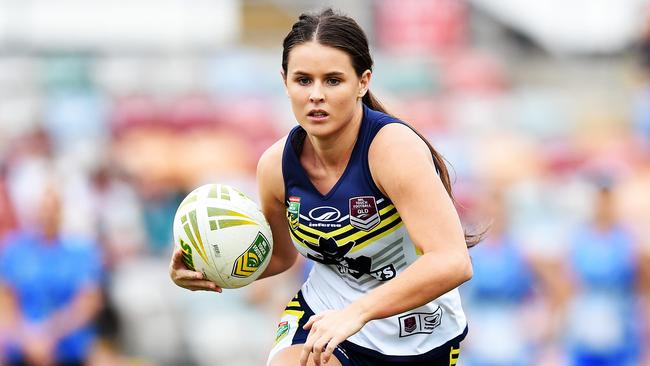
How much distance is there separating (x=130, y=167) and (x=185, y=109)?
4.94 feet

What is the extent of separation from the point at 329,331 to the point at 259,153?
7937mm

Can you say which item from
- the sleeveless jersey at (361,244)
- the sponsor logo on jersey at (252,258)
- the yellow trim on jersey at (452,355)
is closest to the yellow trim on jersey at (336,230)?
the sleeveless jersey at (361,244)

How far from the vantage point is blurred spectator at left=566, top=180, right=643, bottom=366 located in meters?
8.05

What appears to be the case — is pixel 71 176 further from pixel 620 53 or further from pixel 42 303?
pixel 620 53

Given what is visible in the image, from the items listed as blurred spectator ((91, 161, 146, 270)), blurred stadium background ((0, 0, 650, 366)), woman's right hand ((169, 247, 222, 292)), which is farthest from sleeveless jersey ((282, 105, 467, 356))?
blurred spectator ((91, 161, 146, 270))

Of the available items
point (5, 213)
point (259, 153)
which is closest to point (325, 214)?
point (5, 213)

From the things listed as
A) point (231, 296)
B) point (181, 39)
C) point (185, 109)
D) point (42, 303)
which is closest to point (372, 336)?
point (42, 303)

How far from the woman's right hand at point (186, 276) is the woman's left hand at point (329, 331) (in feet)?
2.35

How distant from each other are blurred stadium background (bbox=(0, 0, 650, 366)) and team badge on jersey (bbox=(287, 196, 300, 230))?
6.82 feet

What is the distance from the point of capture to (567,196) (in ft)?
35.0

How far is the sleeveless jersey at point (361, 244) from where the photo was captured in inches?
159

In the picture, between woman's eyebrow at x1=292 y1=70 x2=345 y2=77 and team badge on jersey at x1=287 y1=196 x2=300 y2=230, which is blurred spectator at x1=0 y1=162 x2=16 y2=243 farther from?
woman's eyebrow at x1=292 y1=70 x2=345 y2=77

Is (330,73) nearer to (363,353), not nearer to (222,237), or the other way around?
(222,237)

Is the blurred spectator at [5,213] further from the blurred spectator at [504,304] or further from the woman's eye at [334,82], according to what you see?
the woman's eye at [334,82]
